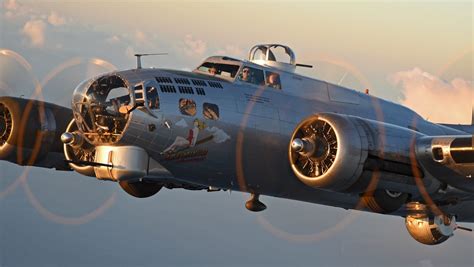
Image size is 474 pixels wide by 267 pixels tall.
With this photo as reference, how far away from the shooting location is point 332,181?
19.6m

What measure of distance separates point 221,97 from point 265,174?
246 centimetres

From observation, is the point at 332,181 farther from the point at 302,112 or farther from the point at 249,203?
the point at 249,203

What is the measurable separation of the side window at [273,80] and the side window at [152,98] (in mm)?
3885

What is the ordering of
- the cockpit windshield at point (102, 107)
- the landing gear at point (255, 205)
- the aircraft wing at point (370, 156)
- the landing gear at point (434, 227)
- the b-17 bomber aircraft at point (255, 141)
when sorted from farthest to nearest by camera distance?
the landing gear at point (434, 227)
the landing gear at point (255, 205)
the cockpit windshield at point (102, 107)
the b-17 bomber aircraft at point (255, 141)
the aircraft wing at point (370, 156)

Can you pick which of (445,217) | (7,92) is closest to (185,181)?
(7,92)

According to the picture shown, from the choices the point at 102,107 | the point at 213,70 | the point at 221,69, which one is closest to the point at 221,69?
the point at 221,69

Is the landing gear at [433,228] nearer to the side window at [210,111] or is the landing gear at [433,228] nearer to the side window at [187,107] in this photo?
the side window at [210,111]

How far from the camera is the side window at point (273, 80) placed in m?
22.7

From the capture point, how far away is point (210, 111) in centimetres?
2072

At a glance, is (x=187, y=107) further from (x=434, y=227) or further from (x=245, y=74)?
(x=434, y=227)

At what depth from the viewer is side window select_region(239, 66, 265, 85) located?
73.0 feet

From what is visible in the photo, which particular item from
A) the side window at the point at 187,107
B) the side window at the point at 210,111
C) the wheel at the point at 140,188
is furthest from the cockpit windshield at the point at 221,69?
the wheel at the point at 140,188

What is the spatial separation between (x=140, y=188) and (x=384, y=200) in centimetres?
798

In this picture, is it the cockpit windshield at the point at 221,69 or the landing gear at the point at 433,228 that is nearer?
the cockpit windshield at the point at 221,69
